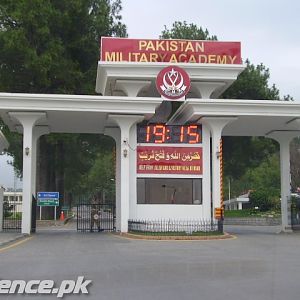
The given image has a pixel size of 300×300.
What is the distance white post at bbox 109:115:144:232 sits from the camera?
81.7 feet

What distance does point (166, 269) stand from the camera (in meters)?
12.2

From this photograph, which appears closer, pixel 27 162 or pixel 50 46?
pixel 27 162

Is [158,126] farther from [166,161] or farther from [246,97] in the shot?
[246,97]

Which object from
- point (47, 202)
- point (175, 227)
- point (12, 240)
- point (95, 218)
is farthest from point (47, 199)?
point (12, 240)

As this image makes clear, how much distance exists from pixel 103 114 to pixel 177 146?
3.74 meters

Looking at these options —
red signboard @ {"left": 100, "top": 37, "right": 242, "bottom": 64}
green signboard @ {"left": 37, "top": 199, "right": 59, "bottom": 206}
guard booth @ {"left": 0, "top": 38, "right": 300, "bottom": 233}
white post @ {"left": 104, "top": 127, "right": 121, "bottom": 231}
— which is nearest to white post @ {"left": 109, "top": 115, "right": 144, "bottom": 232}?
guard booth @ {"left": 0, "top": 38, "right": 300, "bottom": 233}

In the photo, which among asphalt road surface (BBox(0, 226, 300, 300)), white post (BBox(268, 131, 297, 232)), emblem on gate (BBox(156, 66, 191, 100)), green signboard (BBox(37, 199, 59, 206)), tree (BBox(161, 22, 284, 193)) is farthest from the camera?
tree (BBox(161, 22, 284, 193))

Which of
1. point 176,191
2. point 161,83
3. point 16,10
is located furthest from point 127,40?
point 16,10

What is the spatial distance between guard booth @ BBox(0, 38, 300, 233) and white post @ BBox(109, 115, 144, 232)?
45mm

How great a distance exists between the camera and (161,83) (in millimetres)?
26234

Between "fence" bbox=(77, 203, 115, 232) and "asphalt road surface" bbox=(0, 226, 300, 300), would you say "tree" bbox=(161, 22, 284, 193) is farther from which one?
"asphalt road surface" bbox=(0, 226, 300, 300)

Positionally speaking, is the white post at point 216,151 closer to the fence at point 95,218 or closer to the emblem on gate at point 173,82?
the emblem on gate at point 173,82

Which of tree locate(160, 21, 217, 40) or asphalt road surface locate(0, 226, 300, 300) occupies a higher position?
tree locate(160, 21, 217, 40)

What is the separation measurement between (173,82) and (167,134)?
8.30 ft
